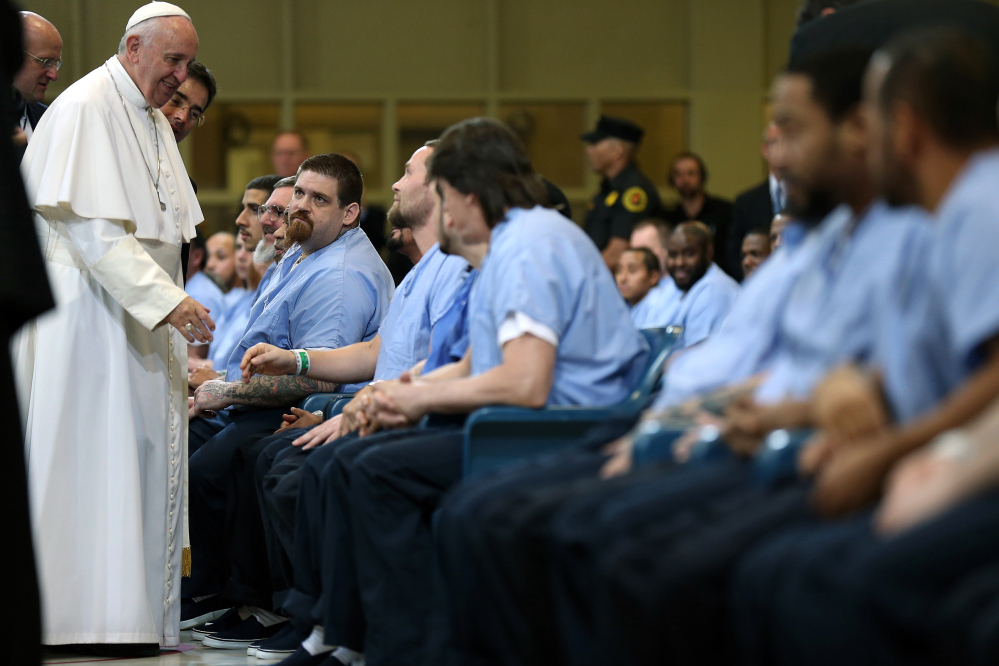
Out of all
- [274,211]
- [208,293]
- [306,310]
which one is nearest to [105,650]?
[306,310]

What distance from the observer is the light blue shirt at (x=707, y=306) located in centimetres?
536

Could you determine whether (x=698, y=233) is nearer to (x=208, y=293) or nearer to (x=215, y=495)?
(x=215, y=495)

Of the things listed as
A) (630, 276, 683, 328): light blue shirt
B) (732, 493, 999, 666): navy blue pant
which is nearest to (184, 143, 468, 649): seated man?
(732, 493, 999, 666): navy blue pant

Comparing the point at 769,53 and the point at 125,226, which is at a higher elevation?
the point at 769,53

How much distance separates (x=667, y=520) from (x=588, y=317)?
108 cm

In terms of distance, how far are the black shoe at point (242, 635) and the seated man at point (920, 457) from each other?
2757mm

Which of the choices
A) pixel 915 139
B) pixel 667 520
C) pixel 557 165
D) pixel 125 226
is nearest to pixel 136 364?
pixel 125 226

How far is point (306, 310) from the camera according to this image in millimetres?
4230

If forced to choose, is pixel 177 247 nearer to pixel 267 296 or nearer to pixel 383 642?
pixel 267 296

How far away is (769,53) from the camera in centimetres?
1058

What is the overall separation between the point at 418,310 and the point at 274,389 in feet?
2.53

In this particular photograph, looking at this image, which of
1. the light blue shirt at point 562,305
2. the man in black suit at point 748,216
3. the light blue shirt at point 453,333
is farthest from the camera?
the man in black suit at point 748,216

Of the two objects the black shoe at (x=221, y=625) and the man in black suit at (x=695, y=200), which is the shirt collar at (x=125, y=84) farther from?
the man in black suit at (x=695, y=200)

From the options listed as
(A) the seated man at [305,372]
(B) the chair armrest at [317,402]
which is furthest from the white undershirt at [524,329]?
(B) the chair armrest at [317,402]
